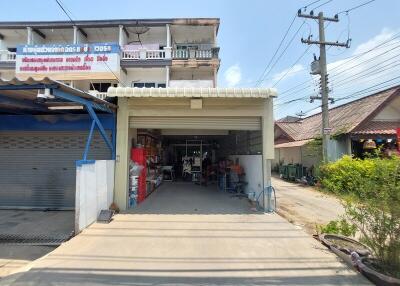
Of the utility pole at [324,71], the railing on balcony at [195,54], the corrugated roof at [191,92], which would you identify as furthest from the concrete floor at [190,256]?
the railing on balcony at [195,54]

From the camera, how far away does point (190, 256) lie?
5289 mm

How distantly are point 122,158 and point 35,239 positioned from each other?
11.0 ft

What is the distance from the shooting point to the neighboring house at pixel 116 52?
54.1 feet

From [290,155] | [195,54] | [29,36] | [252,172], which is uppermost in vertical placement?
[29,36]

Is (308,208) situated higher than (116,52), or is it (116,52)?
(116,52)

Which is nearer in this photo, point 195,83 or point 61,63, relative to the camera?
point 61,63

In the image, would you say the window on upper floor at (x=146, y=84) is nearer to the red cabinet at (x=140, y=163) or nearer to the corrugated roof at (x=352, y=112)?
the red cabinet at (x=140, y=163)

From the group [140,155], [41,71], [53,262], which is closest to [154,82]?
[41,71]

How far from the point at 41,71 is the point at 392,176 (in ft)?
56.3

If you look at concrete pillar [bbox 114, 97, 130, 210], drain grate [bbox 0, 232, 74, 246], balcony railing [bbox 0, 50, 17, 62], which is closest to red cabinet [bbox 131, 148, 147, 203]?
concrete pillar [bbox 114, 97, 130, 210]

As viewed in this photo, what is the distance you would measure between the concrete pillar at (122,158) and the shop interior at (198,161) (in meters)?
0.45

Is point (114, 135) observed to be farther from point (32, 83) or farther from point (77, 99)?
point (32, 83)

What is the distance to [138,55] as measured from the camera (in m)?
18.4

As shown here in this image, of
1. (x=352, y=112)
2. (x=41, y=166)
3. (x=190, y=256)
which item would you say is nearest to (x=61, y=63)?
(x=41, y=166)
